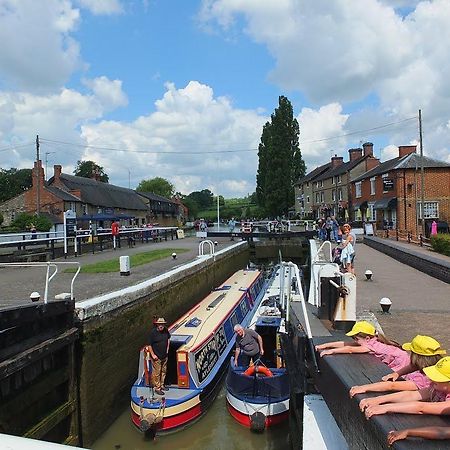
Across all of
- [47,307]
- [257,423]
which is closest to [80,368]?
[47,307]

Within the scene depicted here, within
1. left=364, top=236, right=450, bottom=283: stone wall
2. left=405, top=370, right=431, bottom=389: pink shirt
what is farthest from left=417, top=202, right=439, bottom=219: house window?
left=405, top=370, right=431, bottom=389: pink shirt

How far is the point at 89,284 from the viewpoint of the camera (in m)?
13.5

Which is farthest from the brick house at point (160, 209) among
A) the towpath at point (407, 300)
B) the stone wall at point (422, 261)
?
the towpath at point (407, 300)

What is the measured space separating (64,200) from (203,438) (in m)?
41.3

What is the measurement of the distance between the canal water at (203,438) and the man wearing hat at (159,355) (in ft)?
3.04

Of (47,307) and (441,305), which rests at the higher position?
(47,307)

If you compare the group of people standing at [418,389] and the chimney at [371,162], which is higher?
the chimney at [371,162]

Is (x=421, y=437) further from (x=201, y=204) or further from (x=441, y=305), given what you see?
(x=201, y=204)

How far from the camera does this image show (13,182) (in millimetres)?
82188

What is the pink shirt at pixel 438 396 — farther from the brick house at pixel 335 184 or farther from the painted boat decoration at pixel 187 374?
the brick house at pixel 335 184

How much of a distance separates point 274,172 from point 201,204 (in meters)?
96.8

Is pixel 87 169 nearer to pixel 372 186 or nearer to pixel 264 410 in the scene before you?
pixel 372 186

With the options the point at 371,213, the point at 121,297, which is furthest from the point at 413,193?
the point at 121,297

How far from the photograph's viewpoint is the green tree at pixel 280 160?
196 ft
